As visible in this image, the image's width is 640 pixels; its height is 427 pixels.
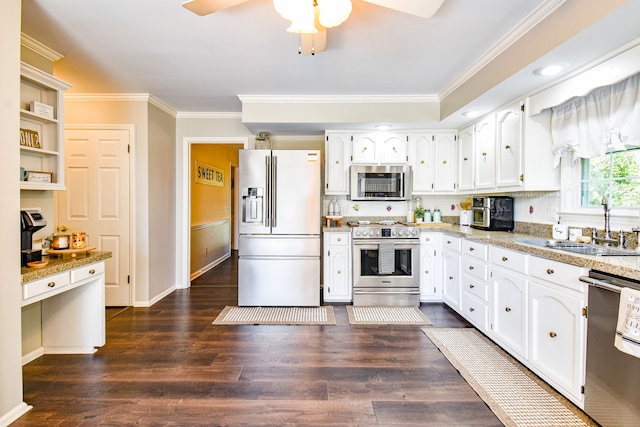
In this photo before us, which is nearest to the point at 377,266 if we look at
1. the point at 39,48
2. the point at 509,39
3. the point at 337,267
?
the point at 337,267

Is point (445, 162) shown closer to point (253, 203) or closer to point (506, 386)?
point (253, 203)

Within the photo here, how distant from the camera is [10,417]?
1.72 metres

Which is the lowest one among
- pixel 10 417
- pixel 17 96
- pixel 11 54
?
pixel 10 417

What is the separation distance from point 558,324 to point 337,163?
107 inches

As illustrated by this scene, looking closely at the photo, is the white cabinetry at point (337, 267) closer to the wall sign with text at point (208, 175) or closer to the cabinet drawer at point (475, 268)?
the cabinet drawer at point (475, 268)

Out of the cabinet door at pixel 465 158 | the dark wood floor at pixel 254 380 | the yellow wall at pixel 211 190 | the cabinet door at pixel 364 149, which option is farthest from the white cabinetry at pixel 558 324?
the yellow wall at pixel 211 190

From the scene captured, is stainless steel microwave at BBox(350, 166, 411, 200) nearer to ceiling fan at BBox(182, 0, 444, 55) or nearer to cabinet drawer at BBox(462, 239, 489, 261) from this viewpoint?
cabinet drawer at BBox(462, 239, 489, 261)

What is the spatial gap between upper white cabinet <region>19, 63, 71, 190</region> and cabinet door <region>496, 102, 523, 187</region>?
3.68 meters

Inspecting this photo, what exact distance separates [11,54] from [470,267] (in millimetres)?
3565

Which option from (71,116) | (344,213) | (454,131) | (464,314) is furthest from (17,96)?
(454,131)

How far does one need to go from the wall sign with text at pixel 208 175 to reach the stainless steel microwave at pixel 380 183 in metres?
2.61

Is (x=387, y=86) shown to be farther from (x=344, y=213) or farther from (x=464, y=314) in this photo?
(x=464, y=314)

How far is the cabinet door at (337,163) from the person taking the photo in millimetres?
3977

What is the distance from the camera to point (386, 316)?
10.8 ft
